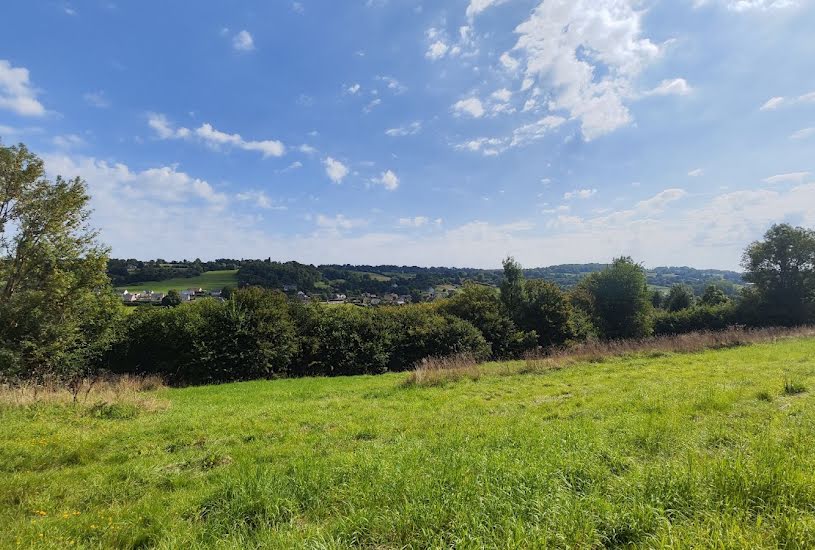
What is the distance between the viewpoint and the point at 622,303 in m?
35.6

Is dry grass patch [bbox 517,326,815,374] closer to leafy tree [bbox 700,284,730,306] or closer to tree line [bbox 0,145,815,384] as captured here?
tree line [bbox 0,145,815,384]

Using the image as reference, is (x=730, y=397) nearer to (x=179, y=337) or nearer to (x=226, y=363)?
(x=226, y=363)

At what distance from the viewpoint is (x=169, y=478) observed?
213 inches

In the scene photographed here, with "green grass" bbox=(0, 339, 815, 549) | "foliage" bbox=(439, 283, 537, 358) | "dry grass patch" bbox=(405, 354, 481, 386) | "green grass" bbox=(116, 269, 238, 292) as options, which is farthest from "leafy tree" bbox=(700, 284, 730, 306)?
"green grass" bbox=(116, 269, 238, 292)

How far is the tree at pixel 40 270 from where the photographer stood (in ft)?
57.9

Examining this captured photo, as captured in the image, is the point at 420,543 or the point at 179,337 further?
the point at 179,337

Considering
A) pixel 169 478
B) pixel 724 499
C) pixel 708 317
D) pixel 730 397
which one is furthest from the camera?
pixel 708 317

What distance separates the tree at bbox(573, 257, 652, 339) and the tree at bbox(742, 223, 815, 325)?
13314 millimetres

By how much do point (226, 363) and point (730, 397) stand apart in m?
24.6

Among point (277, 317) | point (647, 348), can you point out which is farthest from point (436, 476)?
point (277, 317)

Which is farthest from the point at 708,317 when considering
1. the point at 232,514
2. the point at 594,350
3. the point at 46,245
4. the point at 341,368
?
the point at 46,245

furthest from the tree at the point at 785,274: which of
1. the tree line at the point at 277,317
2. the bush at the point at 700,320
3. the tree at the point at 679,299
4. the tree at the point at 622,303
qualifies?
the tree at the point at 679,299

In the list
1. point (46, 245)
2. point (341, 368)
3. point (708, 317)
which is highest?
point (46, 245)

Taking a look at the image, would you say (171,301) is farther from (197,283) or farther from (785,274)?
(785,274)
